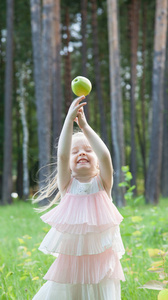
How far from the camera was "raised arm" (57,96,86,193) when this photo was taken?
98.9 inches

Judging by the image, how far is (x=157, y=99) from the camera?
11.7m

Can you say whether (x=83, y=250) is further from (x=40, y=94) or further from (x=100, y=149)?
(x=40, y=94)

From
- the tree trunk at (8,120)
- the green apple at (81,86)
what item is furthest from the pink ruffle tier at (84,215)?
the tree trunk at (8,120)

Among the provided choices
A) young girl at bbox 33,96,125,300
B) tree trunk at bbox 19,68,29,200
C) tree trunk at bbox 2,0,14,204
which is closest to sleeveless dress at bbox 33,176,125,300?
young girl at bbox 33,96,125,300

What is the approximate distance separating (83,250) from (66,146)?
27.7 inches

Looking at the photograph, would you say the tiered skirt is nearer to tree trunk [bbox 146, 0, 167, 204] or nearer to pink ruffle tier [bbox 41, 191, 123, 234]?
pink ruffle tier [bbox 41, 191, 123, 234]

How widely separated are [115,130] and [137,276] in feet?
26.8

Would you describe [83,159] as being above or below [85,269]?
above

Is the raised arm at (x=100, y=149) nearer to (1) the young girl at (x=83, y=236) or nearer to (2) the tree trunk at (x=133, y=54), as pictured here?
(1) the young girl at (x=83, y=236)

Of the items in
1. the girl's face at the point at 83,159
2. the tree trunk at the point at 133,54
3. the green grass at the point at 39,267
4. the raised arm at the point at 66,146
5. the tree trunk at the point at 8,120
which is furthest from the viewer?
the tree trunk at the point at 133,54

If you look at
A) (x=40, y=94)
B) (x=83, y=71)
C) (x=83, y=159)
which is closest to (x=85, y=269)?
(x=83, y=159)

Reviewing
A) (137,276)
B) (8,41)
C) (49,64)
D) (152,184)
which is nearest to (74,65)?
(8,41)

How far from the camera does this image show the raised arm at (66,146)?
8.24 feet

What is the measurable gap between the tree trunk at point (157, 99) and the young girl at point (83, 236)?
9396 mm
